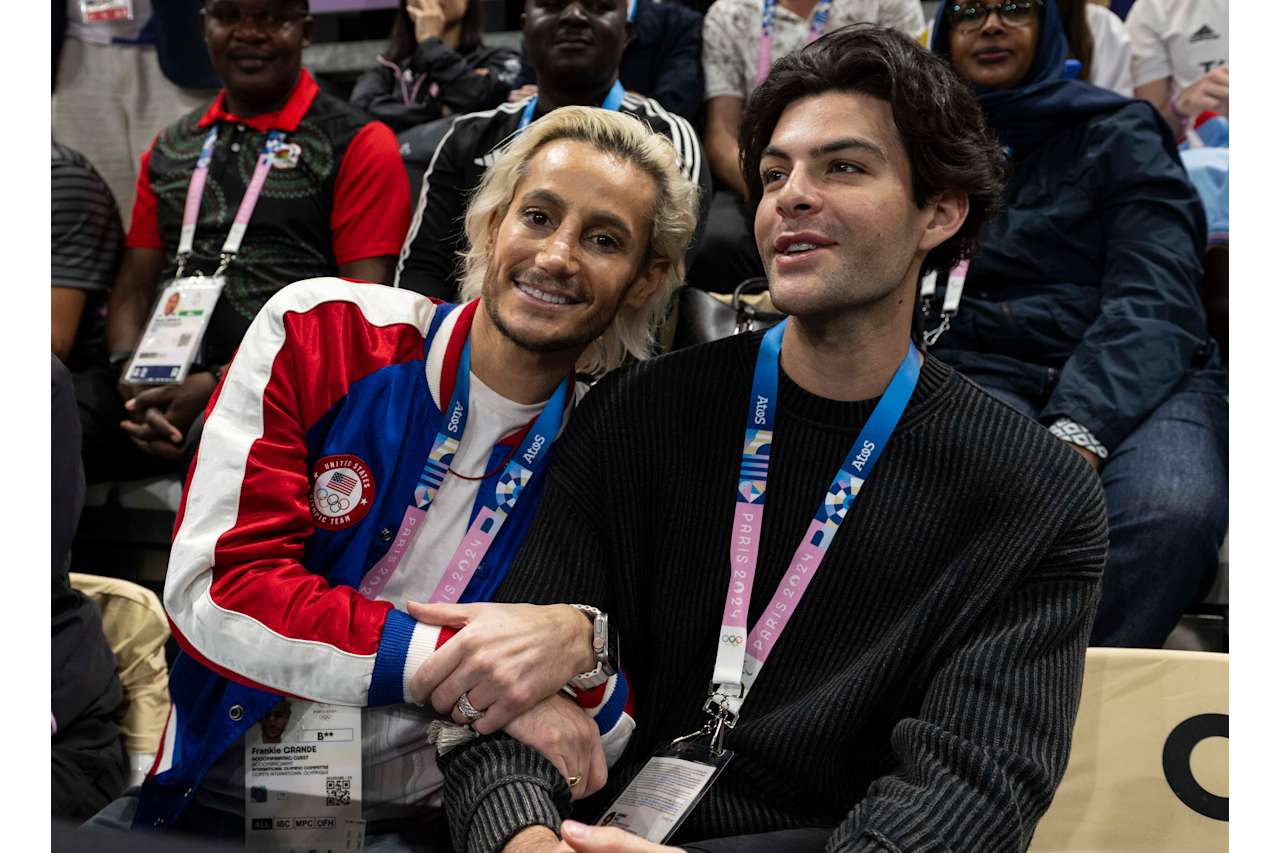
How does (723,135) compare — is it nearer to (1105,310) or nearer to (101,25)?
(1105,310)

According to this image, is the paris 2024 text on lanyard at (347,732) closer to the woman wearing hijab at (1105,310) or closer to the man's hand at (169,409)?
the woman wearing hijab at (1105,310)

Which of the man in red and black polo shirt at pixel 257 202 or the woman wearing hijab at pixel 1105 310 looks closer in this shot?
the woman wearing hijab at pixel 1105 310

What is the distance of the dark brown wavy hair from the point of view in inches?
58.3

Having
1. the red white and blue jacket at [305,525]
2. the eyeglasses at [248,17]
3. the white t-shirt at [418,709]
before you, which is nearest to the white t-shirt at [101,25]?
the eyeglasses at [248,17]

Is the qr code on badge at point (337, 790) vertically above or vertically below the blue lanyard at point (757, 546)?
below

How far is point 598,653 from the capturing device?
1.36 metres

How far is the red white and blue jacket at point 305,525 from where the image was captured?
1361 millimetres

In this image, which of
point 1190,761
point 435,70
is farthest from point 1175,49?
point 1190,761

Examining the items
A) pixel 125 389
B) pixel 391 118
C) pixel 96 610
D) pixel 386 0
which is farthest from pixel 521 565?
pixel 386 0

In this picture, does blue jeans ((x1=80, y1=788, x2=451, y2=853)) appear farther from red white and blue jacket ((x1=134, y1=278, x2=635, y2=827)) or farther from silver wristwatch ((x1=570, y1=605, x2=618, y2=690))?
silver wristwatch ((x1=570, y1=605, x2=618, y2=690))

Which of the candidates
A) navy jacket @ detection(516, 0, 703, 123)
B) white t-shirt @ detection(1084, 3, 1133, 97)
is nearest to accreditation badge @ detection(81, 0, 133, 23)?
navy jacket @ detection(516, 0, 703, 123)

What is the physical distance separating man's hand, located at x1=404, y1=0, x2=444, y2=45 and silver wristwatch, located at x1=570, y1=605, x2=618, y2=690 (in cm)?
270

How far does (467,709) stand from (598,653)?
0.17 m

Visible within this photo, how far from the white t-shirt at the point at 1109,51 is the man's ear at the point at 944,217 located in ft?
6.80
